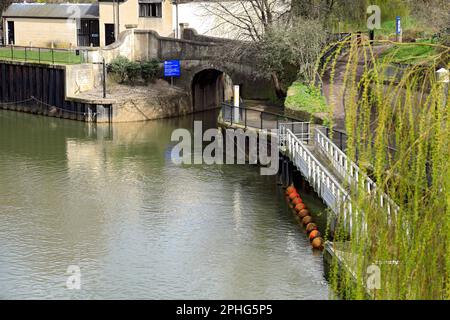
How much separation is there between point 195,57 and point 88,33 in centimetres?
1519

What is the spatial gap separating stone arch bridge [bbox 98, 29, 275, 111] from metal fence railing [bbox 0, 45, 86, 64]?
6.77 feet

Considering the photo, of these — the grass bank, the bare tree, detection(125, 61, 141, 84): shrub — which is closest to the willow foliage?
the grass bank

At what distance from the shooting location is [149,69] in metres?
56.0

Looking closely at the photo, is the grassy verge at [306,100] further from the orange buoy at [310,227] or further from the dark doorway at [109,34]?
the dark doorway at [109,34]

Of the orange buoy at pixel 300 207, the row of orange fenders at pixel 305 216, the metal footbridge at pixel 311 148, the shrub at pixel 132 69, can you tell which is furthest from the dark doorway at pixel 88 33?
the orange buoy at pixel 300 207

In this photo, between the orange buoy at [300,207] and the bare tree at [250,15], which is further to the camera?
the bare tree at [250,15]

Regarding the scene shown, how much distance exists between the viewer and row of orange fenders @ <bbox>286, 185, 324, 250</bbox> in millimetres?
27855

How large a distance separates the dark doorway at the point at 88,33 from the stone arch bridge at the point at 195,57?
10.8 meters

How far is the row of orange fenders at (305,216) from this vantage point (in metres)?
27.9

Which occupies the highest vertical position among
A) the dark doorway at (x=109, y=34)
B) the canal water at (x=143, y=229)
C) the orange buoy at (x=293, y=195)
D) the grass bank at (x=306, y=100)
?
the dark doorway at (x=109, y=34)

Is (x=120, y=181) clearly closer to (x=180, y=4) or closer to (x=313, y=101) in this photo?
(x=313, y=101)

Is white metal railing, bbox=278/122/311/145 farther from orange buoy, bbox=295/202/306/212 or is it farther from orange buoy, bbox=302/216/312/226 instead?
orange buoy, bbox=302/216/312/226
